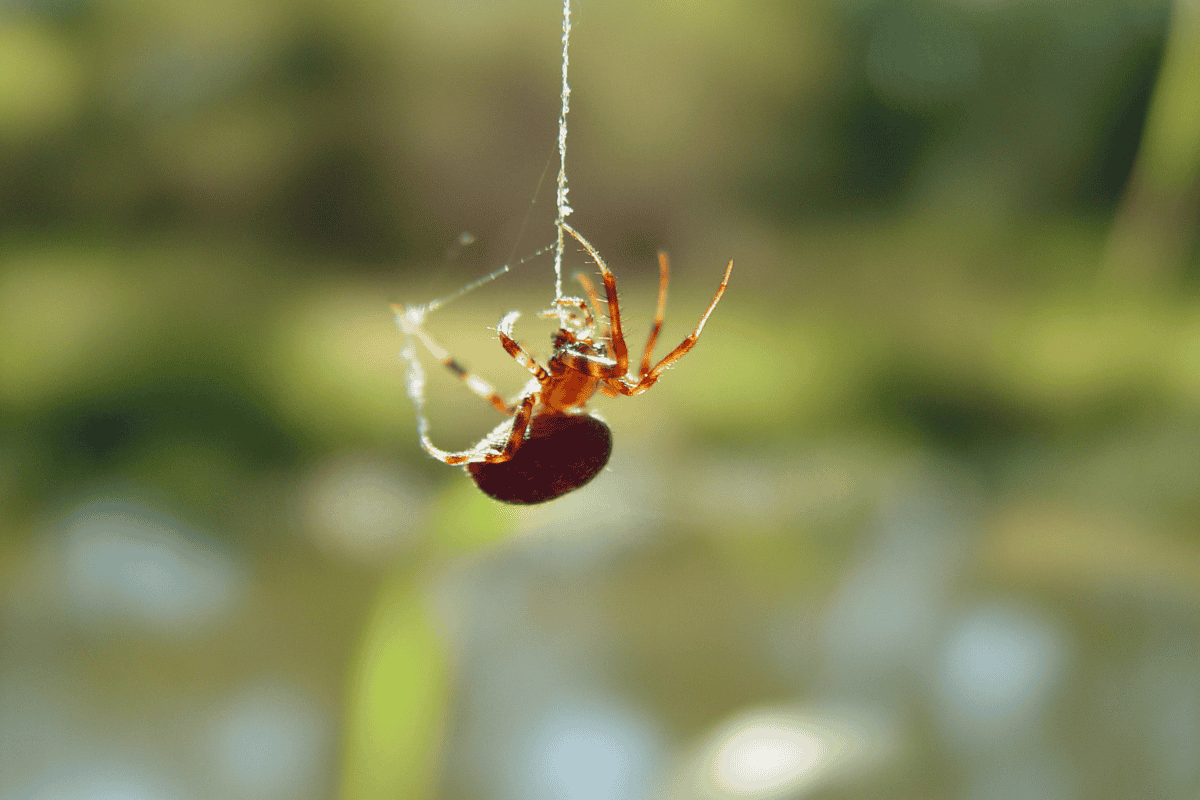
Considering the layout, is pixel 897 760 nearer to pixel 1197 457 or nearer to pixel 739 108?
pixel 1197 457

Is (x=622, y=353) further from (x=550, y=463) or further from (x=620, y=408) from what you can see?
(x=620, y=408)

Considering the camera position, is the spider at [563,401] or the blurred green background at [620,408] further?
the blurred green background at [620,408]

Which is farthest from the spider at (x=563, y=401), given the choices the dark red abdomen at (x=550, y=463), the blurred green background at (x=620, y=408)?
the blurred green background at (x=620, y=408)

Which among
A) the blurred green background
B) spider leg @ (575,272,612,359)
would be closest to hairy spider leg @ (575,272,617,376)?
spider leg @ (575,272,612,359)

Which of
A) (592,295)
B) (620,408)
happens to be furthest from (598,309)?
(620,408)

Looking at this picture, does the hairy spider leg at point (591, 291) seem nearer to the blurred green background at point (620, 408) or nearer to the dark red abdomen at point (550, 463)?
the dark red abdomen at point (550, 463)

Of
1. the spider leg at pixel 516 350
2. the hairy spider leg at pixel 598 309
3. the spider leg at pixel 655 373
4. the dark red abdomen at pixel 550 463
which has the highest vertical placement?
the hairy spider leg at pixel 598 309
